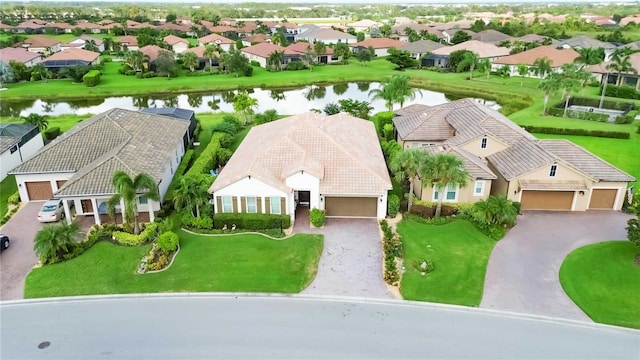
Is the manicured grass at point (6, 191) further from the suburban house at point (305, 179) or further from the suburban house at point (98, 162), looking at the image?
the suburban house at point (305, 179)

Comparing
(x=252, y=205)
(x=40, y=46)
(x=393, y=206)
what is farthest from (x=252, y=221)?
(x=40, y=46)

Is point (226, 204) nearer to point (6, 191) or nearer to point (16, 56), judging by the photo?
point (6, 191)

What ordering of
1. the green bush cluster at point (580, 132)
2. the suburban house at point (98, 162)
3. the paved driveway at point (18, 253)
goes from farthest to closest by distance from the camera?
the green bush cluster at point (580, 132)
the suburban house at point (98, 162)
the paved driveway at point (18, 253)

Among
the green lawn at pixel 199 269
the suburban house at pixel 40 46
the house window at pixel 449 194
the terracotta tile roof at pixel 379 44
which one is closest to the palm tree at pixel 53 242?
the green lawn at pixel 199 269

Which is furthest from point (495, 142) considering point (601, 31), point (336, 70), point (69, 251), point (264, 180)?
point (601, 31)

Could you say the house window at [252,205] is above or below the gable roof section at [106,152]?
below
